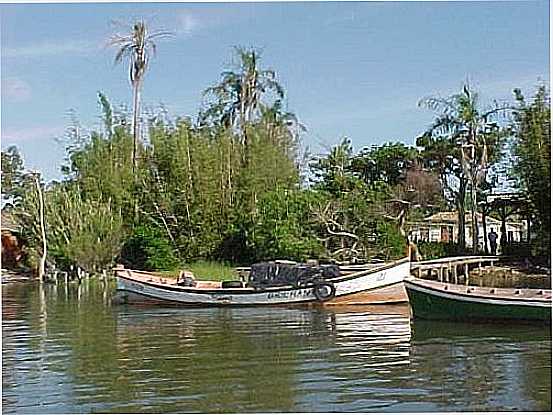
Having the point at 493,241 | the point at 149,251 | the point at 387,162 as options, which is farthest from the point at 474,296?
the point at 387,162

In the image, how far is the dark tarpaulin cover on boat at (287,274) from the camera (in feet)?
22.8

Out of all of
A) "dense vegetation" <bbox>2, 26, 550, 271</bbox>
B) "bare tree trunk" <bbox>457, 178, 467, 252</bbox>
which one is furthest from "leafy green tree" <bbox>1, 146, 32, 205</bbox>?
"bare tree trunk" <bbox>457, 178, 467, 252</bbox>

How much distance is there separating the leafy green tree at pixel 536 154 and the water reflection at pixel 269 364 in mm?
1235

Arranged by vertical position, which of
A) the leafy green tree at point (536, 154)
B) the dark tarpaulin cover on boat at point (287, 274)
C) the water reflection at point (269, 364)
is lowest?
the water reflection at point (269, 364)

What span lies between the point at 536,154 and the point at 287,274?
6.37 feet

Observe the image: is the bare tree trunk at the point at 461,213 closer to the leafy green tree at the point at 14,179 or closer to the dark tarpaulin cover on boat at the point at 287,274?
the dark tarpaulin cover on boat at the point at 287,274

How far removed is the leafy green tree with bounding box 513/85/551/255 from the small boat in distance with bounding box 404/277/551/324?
127 centimetres

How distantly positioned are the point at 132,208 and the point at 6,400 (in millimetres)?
6355

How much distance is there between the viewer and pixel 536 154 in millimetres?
7062

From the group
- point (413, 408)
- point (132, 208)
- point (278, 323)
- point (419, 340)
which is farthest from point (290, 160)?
point (413, 408)

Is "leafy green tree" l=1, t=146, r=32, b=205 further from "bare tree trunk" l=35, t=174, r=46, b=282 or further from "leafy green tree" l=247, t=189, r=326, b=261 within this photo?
"leafy green tree" l=247, t=189, r=326, b=261

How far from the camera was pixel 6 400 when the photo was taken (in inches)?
139

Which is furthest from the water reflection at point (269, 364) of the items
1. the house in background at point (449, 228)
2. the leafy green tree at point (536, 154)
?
the house in background at point (449, 228)

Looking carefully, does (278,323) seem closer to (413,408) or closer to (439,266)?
(439,266)
